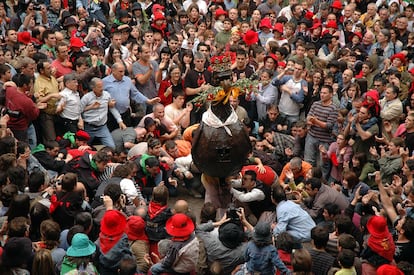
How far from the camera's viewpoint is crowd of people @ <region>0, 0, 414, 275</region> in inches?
297

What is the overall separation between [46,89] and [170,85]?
2.30 meters

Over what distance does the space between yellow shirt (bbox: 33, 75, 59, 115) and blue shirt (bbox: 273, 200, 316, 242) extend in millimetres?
4264

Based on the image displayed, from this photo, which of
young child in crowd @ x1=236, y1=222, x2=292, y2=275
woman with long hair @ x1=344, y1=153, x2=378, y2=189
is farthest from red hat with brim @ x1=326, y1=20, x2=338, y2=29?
young child in crowd @ x1=236, y1=222, x2=292, y2=275

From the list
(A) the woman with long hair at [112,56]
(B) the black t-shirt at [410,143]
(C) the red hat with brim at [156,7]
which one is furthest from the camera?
(C) the red hat with brim at [156,7]

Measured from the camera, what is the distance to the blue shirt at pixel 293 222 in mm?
8320

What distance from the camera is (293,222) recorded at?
27.5 ft

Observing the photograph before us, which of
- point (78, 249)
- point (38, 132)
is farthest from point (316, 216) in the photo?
point (38, 132)

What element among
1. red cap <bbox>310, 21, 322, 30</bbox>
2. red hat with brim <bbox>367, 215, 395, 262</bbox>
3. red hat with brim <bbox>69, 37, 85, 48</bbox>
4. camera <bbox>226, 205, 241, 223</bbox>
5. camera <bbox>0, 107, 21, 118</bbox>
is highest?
red hat with brim <bbox>367, 215, 395, 262</bbox>

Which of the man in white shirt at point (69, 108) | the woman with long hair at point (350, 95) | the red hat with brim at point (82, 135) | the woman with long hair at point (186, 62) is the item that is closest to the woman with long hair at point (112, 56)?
the woman with long hair at point (186, 62)

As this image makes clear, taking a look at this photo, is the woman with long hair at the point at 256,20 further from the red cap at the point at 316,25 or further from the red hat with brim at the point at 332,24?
the red hat with brim at the point at 332,24

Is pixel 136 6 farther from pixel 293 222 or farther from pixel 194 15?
pixel 293 222

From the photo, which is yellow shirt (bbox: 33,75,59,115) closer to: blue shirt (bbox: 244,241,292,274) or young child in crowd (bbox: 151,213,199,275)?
young child in crowd (bbox: 151,213,199,275)

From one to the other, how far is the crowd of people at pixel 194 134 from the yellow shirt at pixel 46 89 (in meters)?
0.02

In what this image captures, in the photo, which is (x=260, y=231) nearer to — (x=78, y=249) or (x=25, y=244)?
(x=78, y=249)
